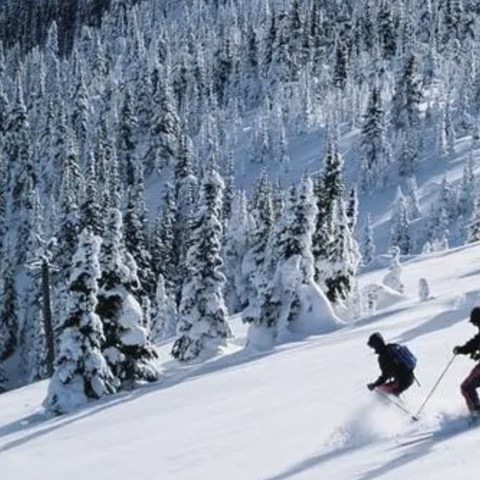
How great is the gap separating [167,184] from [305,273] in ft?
235

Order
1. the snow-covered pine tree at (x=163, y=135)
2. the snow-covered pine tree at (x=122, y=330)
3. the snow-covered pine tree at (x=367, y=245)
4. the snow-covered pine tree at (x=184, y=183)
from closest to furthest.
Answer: the snow-covered pine tree at (x=122, y=330) → the snow-covered pine tree at (x=367, y=245) → the snow-covered pine tree at (x=184, y=183) → the snow-covered pine tree at (x=163, y=135)

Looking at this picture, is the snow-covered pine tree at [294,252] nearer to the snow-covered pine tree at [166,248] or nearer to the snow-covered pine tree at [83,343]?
the snow-covered pine tree at [83,343]

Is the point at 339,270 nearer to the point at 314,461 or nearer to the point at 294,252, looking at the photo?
the point at 294,252

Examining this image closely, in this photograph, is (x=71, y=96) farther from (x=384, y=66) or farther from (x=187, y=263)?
(x=187, y=263)

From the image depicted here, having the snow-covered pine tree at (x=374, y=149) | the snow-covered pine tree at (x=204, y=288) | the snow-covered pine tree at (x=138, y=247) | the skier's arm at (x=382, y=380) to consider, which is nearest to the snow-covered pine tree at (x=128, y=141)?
the snow-covered pine tree at (x=374, y=149)

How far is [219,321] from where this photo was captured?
103 feet

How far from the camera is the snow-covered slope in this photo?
11383 millimetres

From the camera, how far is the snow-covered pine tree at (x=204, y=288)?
30.9 metres

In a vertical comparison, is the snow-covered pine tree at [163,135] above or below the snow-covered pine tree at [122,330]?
above

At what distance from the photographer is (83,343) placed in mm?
23516

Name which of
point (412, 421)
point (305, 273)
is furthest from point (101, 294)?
point (412, 421)

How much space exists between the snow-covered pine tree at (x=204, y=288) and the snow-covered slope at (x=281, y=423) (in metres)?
5.09

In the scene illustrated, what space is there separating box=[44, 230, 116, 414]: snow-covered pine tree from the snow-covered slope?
938 mm

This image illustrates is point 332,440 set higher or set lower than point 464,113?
lower
